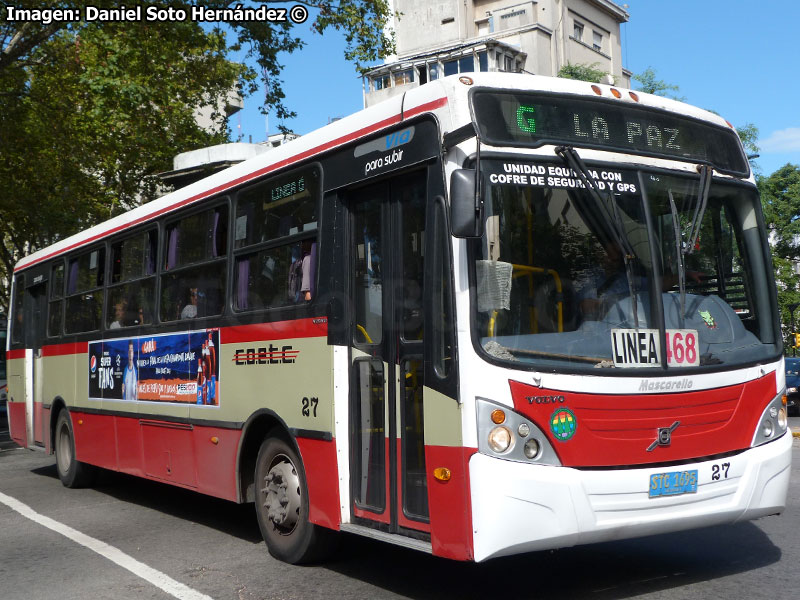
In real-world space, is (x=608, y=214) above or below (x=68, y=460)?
above

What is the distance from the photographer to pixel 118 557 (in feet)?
25.3

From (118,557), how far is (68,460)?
4989 mm

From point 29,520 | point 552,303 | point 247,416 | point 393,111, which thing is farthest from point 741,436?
point 29,520

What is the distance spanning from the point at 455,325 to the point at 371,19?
53.5ft

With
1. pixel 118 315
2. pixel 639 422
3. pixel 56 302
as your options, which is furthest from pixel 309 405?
pixel 56 302

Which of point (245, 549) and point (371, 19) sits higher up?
point (371, 19)

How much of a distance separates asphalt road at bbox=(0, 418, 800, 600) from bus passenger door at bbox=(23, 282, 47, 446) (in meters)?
4.29

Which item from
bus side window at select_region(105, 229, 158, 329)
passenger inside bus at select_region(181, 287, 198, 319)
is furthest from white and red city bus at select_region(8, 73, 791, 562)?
bus side window at select_region(105, 229, 158, 329)

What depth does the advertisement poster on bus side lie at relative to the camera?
8422mm

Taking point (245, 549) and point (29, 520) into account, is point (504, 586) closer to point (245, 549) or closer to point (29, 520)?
point (245, 549)

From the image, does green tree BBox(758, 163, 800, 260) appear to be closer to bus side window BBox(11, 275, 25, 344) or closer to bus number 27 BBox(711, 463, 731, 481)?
bus side window BBox(11, 275, 25, 344)

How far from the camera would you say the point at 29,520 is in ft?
32.1

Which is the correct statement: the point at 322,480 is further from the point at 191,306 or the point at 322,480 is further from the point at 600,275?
the point at 191,306

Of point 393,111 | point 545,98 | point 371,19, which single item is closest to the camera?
point 545,98
